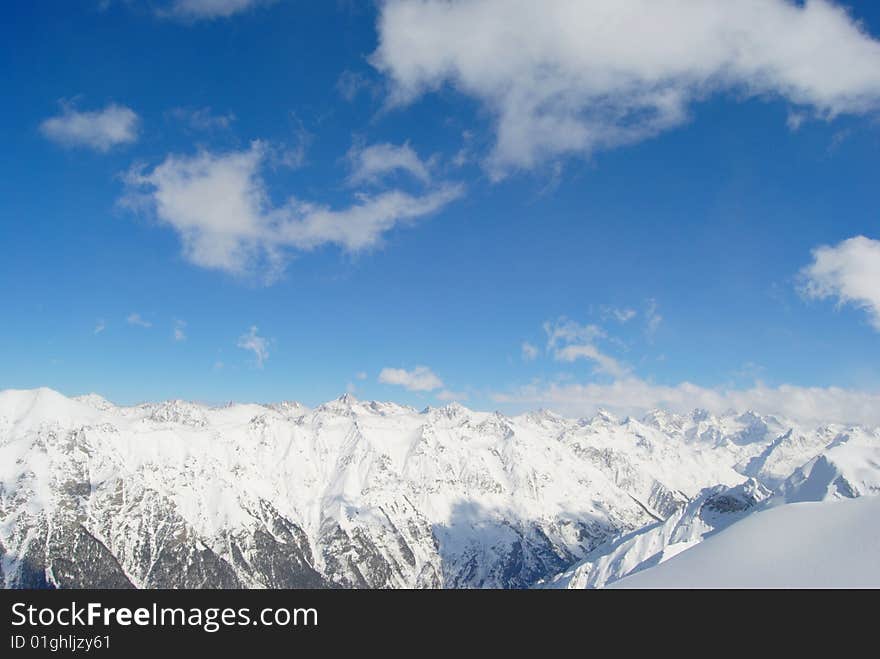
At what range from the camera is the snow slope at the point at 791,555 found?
10469mm

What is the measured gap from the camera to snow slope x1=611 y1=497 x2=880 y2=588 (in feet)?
34.3

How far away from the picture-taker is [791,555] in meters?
11.8
